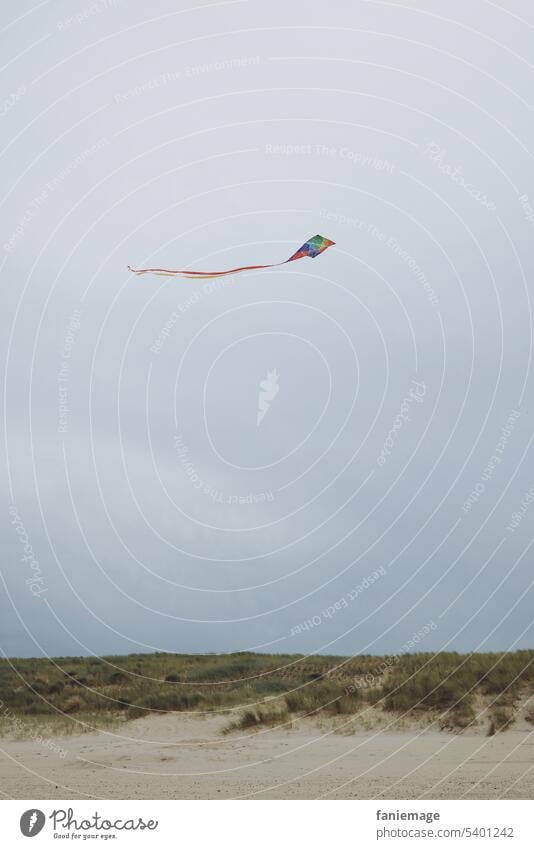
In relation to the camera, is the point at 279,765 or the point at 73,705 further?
the point at 73,705

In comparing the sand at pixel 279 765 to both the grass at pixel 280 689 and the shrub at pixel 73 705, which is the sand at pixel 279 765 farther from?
the shrub at pixel 73 705

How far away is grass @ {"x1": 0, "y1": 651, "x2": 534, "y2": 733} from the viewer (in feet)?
73.8

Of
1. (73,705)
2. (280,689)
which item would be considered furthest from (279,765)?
(73,705)

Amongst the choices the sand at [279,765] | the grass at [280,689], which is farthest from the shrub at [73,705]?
the sand at [279,765]

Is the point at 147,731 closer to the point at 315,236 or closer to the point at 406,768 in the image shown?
the point at 406,768

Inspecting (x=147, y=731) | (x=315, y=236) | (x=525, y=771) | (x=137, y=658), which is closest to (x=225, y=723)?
(x=147, y=731)

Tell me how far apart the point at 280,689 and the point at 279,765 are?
23.5 ft

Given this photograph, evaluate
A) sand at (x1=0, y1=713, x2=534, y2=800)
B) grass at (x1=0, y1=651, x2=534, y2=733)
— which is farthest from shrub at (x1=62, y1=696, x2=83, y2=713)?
sand at (x1=0, y1=713, x2=534, y2=800)

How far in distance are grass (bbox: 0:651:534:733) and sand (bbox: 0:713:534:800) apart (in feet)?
3.55

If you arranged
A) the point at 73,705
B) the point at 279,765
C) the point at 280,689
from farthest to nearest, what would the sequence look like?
the point at 73,705
the point at 280,689
the point at 279,765

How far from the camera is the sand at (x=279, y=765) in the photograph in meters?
17.3

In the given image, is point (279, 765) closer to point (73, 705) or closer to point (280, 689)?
point (280, 689)

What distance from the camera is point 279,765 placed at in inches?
762

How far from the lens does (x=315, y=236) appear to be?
23641mm
